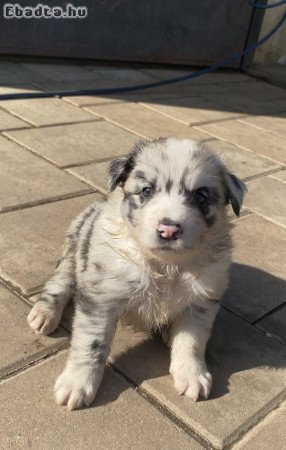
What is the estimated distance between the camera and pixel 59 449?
8.36 feet

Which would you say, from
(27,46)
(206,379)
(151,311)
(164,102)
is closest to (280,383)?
(206,379)

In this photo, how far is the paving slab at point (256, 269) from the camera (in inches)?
155

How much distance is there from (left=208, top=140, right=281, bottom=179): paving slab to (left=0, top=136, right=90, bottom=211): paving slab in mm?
1919

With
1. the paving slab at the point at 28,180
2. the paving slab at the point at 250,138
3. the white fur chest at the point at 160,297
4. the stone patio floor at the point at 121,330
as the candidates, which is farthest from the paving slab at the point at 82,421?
the paving slab at the point at 250,138

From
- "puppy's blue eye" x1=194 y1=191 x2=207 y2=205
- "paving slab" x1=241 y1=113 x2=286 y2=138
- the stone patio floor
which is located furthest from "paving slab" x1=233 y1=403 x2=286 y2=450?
"paving slab" x1=241 y1=113 x2=286 y2=138

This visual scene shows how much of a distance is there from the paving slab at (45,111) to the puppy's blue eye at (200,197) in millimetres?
3999

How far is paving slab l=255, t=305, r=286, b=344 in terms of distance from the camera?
367 centimetres

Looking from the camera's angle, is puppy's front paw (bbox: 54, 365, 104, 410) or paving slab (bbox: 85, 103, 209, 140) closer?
puppy's front paw (bbox: 54, 365, 104, 410)

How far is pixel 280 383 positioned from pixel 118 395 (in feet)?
3.13

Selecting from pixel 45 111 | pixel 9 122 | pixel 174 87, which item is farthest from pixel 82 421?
pixel 174 87

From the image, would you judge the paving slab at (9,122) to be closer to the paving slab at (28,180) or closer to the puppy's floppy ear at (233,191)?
the paving slab at (28,180)

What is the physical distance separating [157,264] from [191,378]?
0.63 metres

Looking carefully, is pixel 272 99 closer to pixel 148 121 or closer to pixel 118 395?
pixel 148 121

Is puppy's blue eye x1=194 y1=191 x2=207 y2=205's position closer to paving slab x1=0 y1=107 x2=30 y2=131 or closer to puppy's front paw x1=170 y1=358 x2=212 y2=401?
puppy's front paw x1=170 y1=358 x2=212 y2=401
